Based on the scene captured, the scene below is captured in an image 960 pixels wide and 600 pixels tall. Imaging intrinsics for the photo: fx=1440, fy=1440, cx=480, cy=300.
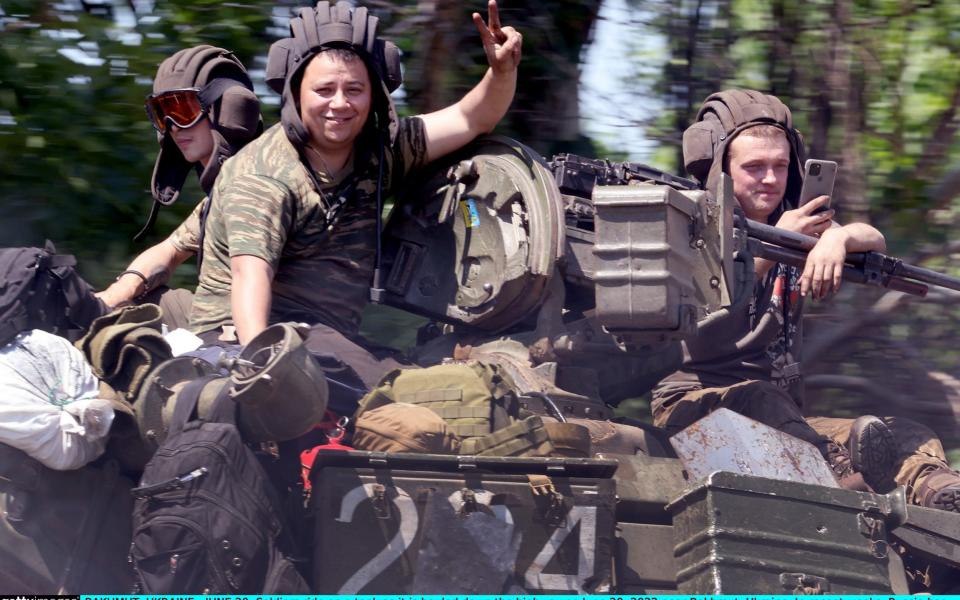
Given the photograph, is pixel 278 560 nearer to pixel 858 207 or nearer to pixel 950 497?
pixel 950 497

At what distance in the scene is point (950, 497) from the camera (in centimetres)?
468

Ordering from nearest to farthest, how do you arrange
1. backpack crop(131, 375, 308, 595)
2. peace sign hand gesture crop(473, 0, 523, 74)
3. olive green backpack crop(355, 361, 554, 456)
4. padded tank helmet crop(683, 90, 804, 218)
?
backpack crop(131, 375, 308, 595)
olive green backpack crop(355, 361, 554, 456)
peace sign hand gesture crop(473, 0, 523, 74)
padded tank helmet crop(683, 90, 804, 218)

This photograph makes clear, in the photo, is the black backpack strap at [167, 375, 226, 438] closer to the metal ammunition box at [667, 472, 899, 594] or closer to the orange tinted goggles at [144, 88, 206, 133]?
the metal ammunition box at [667, 472, 899, 594]

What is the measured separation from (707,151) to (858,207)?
5.56ft

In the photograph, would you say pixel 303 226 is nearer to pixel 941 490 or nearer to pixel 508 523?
pixel 508 523

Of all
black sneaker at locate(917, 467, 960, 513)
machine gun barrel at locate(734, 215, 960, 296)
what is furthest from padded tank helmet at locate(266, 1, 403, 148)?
black sneaker at locate(917, 467, 960, 513)

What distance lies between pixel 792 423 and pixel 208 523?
86.7 inches

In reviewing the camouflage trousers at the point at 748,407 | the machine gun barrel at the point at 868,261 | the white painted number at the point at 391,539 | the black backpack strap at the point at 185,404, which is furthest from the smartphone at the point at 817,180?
the black backpack strap at the point at 185,404

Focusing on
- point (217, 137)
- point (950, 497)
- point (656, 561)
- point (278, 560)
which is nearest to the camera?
point (278, 560)

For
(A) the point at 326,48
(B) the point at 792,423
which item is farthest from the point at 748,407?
(A) the point at 326,48

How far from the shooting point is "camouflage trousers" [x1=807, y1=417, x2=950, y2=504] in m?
4.89

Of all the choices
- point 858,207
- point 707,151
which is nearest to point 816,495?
point 707,151

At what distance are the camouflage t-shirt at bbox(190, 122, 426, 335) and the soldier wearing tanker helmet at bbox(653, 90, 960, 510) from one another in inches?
47.3

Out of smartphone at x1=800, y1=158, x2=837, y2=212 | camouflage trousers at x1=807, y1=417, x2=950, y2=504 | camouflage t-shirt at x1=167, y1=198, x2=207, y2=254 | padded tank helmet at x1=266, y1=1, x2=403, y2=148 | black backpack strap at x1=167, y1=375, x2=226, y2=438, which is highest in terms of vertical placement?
padded tank helmet at x1=266, y1=1, x2=403, y2=148
